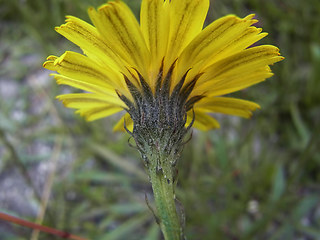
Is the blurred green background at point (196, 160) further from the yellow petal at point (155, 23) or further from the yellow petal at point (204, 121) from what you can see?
the yellow petal at point (155, 23)

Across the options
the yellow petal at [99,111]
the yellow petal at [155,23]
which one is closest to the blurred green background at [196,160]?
the yellow petal at [99,111]

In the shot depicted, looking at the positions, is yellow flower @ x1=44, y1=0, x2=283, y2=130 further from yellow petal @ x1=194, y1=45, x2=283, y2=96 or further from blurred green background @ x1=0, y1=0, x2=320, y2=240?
blurred green background @ x1=0, y1=0, x2=320, y2=240

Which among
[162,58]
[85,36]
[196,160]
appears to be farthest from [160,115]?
[196,160]

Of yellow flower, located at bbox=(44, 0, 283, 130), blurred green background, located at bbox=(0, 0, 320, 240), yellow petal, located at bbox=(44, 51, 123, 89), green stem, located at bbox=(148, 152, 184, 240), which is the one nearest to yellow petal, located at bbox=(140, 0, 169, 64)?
yellow flower, located at bbox=(44, 0, 283, 130)

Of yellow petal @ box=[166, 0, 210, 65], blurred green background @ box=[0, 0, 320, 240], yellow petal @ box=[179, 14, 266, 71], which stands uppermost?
yellow petal @ box=[166, 0, 210, 65]

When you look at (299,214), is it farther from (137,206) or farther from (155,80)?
(155,80)

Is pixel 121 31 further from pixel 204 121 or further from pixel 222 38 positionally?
pixel 204 121
